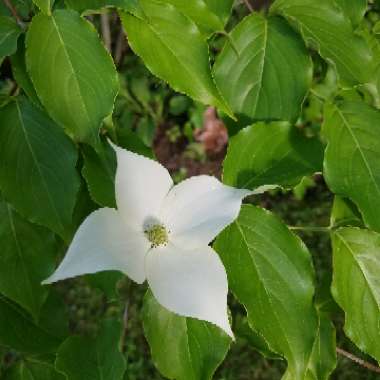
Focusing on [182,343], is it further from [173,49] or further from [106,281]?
[173,49]

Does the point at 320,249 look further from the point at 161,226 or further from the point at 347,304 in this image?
the point at 161,226

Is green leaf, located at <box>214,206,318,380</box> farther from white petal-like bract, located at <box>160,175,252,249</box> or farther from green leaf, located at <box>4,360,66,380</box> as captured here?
green leaf, located at <box>4,360,66,380</box>

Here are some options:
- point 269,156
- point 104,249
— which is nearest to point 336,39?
point 269,156

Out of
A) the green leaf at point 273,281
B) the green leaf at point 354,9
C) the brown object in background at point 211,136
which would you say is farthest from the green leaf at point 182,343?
the brown object in background at point 211,136

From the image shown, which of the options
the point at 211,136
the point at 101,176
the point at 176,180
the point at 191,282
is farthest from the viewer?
the point at 211,136

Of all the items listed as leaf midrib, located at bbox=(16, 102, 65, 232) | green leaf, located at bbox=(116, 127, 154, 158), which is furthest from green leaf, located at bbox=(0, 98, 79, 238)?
green leaf, located at bbox=(116, 127, 154, 158)

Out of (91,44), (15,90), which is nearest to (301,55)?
(91,44)

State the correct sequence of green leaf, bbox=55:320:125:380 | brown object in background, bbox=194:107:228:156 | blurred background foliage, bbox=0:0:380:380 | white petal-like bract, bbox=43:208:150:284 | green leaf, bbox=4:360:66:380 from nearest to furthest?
white petal-like bract, bbox=43:208:150:284
green leaf, bbox=55:320:125:380
green leaf, bbox=4:360:66:380
blurred background foliage, bbox=0:0:380:380
brown object in background, bbox=194:107:228:156
